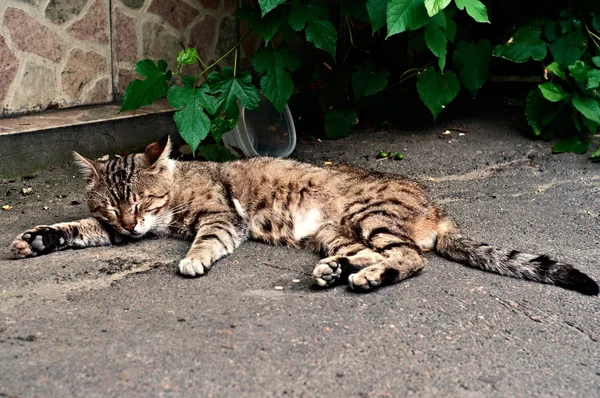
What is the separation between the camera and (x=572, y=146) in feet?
21.7

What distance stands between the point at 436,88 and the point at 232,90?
2096 millimetres

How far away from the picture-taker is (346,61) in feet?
25.3

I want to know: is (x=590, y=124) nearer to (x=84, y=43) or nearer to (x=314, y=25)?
(x=314, y=25)

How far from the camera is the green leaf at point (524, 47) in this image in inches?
263

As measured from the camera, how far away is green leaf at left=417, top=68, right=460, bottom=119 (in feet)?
21.5

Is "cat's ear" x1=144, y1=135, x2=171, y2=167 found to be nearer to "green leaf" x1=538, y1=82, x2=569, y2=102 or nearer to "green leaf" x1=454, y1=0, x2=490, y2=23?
"green leaf" x1=454, y1=0, x2=490, y2=23

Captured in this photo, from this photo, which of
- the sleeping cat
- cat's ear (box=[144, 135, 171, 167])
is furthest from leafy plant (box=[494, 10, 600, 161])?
cat's ear (box=[144, 135, 171, 167])

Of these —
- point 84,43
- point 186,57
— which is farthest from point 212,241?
point 84,43

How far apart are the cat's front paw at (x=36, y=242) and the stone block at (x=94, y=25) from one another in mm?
2641

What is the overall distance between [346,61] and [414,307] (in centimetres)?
459

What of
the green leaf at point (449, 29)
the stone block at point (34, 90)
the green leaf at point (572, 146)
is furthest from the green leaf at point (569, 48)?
the stone block at point (34, 90)

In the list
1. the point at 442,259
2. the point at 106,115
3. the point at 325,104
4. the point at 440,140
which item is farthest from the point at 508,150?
the point at 106,115

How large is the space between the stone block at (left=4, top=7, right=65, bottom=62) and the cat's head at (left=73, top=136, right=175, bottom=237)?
6.23ft

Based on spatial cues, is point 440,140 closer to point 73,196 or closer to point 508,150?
point 508,150
